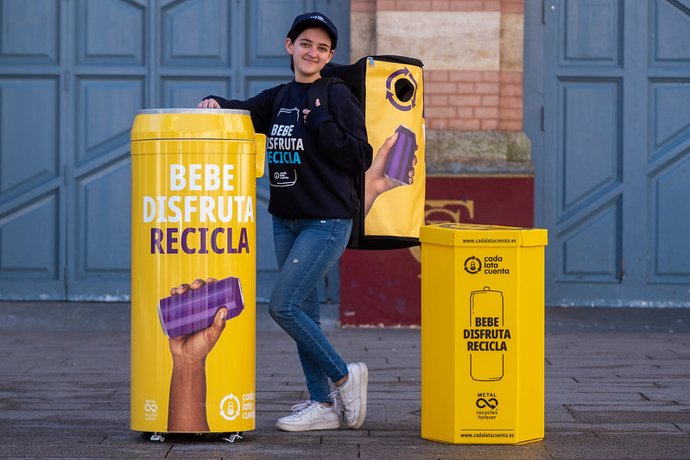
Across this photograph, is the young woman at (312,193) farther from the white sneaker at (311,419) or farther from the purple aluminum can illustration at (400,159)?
the purple aluminum can illustration at (400,159)

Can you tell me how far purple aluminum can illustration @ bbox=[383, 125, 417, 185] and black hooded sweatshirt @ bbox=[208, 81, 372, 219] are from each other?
0.65ft

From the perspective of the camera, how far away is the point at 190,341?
5766mm

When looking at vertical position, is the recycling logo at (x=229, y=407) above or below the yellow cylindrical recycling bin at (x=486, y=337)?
below

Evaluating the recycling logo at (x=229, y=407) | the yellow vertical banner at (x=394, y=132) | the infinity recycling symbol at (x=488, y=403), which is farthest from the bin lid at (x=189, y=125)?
the infinity recycling symbol at (x=488, y=403)

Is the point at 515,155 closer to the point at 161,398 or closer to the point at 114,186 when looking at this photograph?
the point at 114,186

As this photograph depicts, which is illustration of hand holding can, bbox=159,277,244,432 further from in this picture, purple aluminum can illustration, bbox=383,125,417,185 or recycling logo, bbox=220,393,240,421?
purple aluminum can illustration, bbox=383,125,417,185

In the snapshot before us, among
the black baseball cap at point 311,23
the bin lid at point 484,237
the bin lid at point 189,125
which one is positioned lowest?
the bin lid at point 484,237

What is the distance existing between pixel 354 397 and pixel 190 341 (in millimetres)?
881

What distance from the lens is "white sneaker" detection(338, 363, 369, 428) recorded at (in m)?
6.19

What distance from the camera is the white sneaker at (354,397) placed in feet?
20.3

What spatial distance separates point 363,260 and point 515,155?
1.44 meters

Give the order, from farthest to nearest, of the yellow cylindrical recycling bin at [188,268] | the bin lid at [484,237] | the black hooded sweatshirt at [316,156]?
the black hooded sweatshirt at [316,156], the bin lid at [484,237], the yellow cylindrical recycling bin at [188,268]

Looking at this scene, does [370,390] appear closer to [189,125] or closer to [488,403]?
[488,403]

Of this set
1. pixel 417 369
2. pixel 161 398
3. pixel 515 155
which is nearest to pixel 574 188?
pixel 515 155
